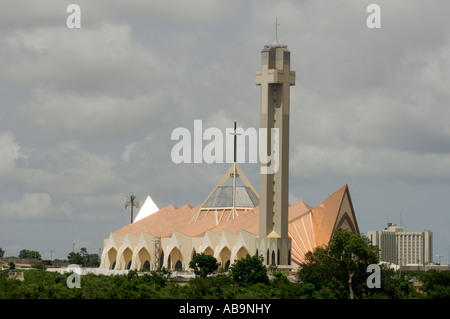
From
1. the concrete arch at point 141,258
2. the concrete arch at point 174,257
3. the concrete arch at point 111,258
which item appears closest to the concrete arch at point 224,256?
the concrete arch at point 174,257

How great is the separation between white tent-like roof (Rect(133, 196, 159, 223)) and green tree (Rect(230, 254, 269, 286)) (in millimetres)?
60758

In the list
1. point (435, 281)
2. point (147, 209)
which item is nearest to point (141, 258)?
point (147, 209)

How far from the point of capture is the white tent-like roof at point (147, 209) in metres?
150

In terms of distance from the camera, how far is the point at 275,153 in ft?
358

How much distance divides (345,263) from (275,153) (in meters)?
34.2

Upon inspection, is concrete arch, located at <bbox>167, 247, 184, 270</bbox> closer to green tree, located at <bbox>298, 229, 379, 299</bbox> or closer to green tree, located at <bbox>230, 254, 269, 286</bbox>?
green tree, located at <bbox>230, 254, 269, 286</bbox>
